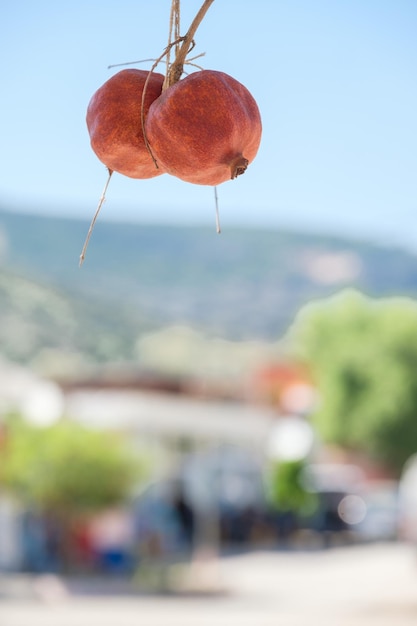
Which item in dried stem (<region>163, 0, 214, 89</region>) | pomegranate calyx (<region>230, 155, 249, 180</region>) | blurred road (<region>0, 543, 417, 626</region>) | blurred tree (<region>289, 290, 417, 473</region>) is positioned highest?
blurred tree (<region>289, 290, 417, 473</region>)

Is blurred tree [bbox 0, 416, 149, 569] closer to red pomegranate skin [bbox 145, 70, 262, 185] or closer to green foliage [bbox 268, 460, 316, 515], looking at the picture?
green foliage [bbox 268, 460, 316, 515]

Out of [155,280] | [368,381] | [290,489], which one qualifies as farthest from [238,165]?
[155,280]

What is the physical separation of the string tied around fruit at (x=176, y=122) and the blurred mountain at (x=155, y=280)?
3382 centimetres

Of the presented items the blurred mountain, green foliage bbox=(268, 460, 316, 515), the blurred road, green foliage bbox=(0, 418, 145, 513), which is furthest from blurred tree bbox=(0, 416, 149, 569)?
the blurred mountain

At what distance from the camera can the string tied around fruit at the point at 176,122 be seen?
3.57 feet

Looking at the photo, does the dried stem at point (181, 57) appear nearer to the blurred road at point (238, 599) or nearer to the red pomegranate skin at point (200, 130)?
the red pomegranate skin at point (200, 130)

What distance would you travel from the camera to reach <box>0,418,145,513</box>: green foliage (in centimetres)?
1486

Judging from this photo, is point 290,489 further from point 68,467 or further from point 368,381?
point 68,467

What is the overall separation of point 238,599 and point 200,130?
46.0ft

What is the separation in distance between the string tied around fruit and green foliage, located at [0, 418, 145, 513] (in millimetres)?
13924

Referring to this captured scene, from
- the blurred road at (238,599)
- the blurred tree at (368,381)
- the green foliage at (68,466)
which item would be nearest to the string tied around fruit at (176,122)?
the blurred road at (238,599)

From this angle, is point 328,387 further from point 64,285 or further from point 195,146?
point 195,146

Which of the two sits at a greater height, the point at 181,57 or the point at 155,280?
the point at 155,280

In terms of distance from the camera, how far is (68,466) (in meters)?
14.9
